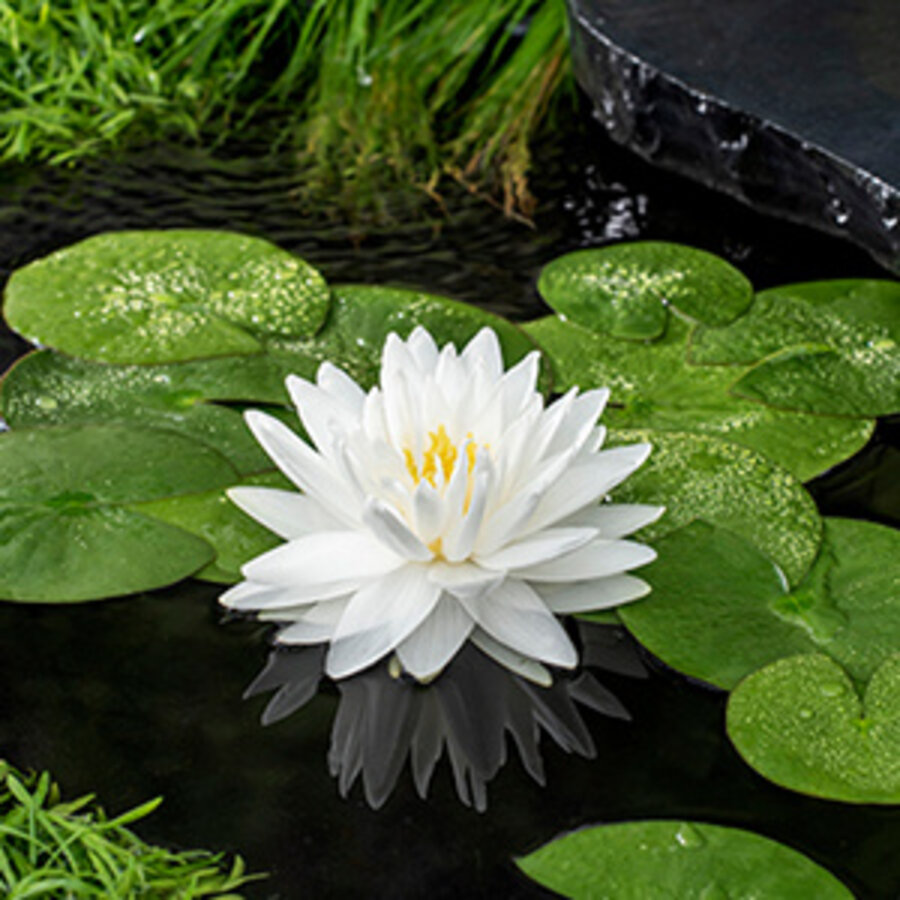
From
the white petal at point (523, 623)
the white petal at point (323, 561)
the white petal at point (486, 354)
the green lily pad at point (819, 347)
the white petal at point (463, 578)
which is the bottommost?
the white petal at point (323, 561)

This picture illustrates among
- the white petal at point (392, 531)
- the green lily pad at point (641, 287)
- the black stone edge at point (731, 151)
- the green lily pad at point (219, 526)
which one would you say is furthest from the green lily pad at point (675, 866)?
the black stone edge at point (731, 151)

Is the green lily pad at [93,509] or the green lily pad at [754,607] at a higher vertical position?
the green lily pad at [754,607]

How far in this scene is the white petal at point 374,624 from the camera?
102cm

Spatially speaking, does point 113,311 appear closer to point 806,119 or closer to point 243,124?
point 243,124

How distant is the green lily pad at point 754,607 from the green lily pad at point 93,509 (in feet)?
1.41

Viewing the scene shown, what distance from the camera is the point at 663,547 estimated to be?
116 cm

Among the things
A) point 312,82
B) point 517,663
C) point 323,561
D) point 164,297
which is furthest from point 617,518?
point 312,82

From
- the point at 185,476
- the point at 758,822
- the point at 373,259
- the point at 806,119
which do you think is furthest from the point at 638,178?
the point at 758,822

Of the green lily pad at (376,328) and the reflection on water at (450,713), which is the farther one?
the green lily pad at (376,328)

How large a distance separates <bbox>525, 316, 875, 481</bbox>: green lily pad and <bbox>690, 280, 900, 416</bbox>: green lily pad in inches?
0.7

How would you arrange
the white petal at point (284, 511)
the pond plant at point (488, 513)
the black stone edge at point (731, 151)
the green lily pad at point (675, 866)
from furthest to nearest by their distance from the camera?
the black stone edge at point (731, 151)
the white petal at point (284, 511)
the pond plant at point (488, 513)
the green lily pad at point (675, 866)

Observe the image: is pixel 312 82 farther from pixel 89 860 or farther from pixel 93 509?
pixel 89 860

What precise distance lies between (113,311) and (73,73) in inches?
35.6

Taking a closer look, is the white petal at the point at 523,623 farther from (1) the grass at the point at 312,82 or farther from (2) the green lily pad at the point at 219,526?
(1) the grass at the point at 312,82
